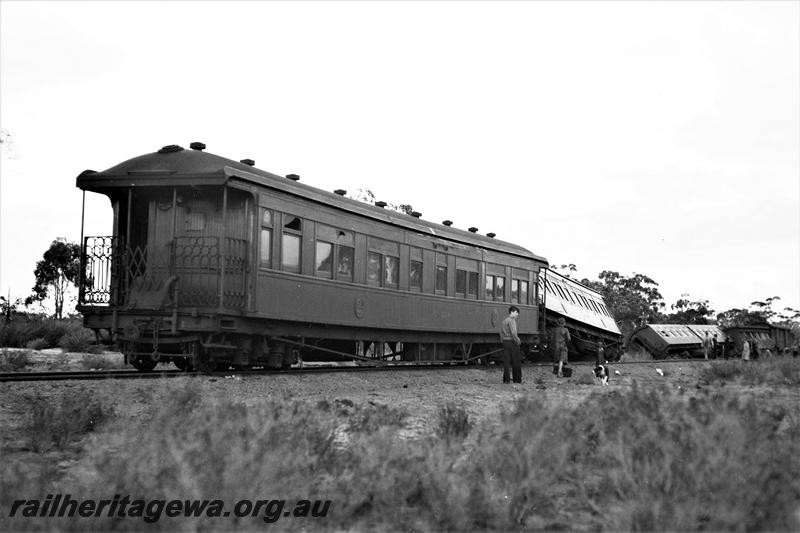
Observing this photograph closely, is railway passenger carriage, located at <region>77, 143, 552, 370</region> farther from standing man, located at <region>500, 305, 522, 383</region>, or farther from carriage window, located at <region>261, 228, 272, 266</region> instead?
standing man, located at <region>500, 305, 522, 383</region>

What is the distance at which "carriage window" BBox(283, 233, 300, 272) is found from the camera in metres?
14.0

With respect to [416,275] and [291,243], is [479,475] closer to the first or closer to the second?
[291,243]

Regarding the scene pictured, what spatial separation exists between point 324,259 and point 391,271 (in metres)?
2.58

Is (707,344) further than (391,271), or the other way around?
(707,344)

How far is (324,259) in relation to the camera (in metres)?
15.1

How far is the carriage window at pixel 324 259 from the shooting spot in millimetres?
14961

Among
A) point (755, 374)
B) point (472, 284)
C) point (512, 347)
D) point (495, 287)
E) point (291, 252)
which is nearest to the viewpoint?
point (291, 252)

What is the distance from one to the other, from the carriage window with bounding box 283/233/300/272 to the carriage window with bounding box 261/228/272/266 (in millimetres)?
401

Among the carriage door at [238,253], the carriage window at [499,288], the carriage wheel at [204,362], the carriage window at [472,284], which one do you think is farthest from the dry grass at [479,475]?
the carriage window at [499,288]

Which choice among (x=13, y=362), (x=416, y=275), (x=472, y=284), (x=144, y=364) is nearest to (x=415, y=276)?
(x=416, y=275)

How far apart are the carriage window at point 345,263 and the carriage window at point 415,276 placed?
7.94 feet

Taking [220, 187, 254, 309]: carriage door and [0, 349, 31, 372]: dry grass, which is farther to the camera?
[0, 349, 31, 372]: dry grass

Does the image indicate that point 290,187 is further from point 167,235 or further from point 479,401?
point 479,401

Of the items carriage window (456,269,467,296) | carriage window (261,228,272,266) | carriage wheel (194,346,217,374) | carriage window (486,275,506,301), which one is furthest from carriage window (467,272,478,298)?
carriage wheel (194,346,217,374)
